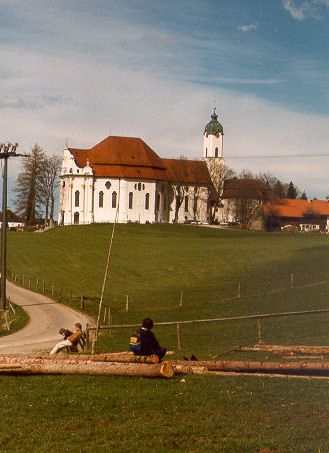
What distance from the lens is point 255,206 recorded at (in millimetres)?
122938

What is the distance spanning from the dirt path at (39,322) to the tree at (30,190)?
6607 centimetres

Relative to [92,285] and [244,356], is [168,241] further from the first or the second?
[244,356]

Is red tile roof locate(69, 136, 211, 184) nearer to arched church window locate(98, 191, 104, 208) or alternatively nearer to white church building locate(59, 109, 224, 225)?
white church building locate(59, 109, 224, 225)

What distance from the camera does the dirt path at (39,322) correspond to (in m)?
26.7

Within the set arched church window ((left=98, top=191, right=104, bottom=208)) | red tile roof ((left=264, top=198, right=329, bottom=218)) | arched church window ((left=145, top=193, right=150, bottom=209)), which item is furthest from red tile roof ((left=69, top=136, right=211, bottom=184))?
red tile roof ((left=264, top=198, right=329, bottom=218))

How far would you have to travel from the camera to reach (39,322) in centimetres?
3381

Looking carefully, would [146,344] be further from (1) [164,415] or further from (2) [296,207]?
(2) [296,207]

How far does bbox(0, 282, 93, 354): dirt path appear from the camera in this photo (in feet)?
87.5

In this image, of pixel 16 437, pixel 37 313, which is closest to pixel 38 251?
pixel 37 313

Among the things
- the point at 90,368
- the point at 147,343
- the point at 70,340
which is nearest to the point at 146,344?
the point at 147,343

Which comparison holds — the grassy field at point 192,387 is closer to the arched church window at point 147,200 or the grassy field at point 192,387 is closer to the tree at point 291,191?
the arched church window at point 147,200

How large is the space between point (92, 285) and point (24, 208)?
6635 centimetres

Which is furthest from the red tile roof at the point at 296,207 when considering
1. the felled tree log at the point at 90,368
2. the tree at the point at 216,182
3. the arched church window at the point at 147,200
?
Result: the felled tree log at the point at 90,368

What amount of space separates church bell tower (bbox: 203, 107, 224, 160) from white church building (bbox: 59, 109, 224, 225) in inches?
449
